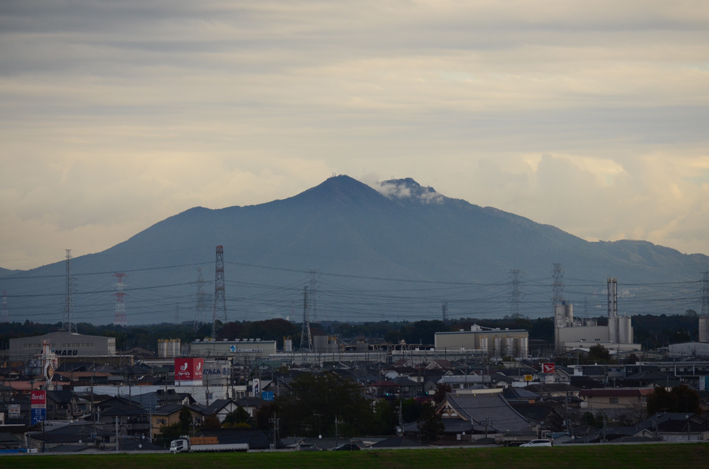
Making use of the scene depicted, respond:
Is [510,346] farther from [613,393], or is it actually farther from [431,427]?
[431,427]

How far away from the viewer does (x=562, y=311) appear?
325 feet

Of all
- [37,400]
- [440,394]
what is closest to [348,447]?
[37,400]

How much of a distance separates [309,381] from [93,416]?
857 cm

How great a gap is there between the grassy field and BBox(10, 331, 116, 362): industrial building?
194 ft

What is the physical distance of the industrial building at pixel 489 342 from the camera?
84.6 m

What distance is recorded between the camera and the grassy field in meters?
21.0

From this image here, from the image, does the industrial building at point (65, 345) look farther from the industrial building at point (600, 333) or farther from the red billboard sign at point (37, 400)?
the red billboard sign at point (37, 400)

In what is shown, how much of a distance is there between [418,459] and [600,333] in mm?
75483

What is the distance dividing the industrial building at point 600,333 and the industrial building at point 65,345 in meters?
41.6

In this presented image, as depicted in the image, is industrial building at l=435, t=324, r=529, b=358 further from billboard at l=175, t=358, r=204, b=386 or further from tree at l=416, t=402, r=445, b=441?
tree at l=416, t=402, r=445, b=441

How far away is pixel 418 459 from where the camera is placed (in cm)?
2145

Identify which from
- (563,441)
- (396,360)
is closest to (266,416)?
(563,441)

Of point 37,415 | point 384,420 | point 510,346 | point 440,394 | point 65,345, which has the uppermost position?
point 65,345

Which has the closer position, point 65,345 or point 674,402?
point 674,402
